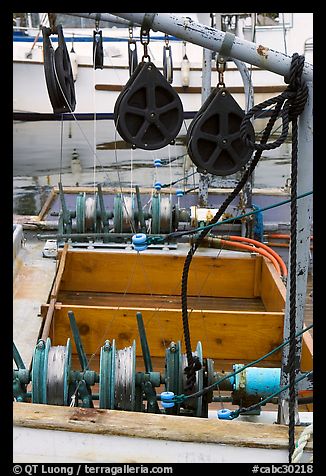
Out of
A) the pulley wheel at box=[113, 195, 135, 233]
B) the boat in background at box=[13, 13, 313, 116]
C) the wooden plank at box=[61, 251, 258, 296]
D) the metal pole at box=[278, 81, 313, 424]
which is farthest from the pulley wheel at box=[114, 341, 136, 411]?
the boat in background at box=[13, 13, 313, 116]

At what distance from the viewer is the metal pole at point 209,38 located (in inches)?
97.0

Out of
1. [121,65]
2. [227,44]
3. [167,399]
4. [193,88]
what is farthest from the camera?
[121,65]

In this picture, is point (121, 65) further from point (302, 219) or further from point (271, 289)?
point (302, 219)

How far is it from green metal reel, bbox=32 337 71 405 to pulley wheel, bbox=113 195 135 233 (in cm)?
271

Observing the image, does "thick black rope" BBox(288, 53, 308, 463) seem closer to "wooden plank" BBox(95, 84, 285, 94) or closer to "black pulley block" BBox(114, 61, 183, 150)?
"black pulley block" BBox(114, 61, 183, 150)

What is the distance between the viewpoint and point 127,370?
3.09 m

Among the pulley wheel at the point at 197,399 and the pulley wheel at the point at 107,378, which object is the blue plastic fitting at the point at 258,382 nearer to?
the pulley wheel at the point at 197,399

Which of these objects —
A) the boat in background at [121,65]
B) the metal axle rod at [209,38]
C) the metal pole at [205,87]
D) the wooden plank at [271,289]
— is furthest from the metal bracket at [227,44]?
the boat in background at [121,65]

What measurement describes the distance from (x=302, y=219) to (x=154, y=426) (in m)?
1.09

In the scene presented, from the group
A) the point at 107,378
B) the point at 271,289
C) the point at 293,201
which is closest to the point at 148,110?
the point at 293,201

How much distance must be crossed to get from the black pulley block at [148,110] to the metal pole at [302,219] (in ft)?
1.89

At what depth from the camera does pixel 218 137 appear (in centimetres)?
280

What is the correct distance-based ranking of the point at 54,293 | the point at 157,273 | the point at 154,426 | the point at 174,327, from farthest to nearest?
1. the point at 157,273
2. the point at 54,293
3. the point at 174,327
4. the point at 154,426

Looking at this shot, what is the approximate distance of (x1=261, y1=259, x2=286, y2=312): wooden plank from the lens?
5035 millimetres
